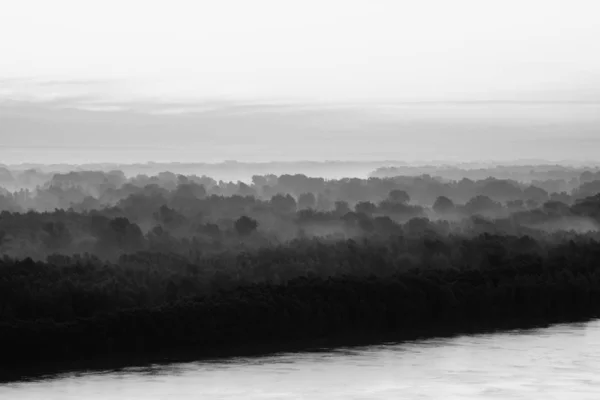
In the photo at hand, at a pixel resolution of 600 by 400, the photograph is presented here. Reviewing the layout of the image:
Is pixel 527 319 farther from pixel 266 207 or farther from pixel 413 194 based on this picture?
pixel 413 194

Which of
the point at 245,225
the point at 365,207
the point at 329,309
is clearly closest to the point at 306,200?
the point at 365,207

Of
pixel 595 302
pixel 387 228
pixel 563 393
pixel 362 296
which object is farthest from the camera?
pixel 387 228

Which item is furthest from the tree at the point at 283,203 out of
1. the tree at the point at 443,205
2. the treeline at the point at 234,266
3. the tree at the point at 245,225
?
the treeline at the point at 234,266

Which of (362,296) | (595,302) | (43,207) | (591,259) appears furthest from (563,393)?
(43,207)

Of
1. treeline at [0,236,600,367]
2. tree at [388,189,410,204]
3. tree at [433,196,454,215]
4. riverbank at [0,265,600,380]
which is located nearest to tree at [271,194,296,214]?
tree at [388,189,410,204]

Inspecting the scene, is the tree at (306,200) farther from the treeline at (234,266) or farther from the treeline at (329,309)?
the treeline at (329,309)

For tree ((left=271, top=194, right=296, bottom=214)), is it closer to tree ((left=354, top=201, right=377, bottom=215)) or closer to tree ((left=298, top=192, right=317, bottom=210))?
tree ((left=298, top=192, right=317, bottom=210))
